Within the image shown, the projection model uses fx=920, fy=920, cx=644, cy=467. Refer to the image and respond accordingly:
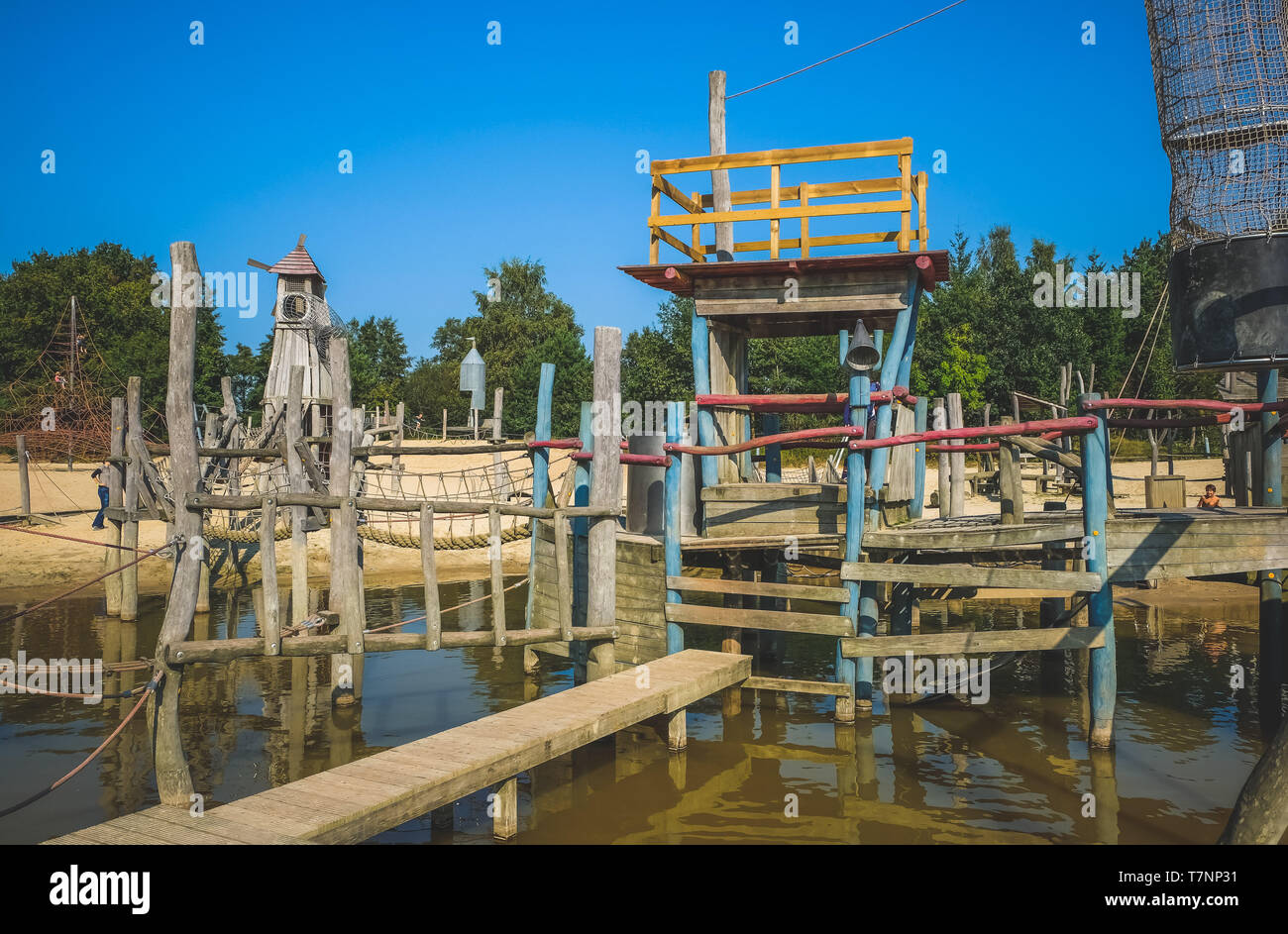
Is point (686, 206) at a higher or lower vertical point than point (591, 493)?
higher

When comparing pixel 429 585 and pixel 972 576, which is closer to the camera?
pixel 429 585

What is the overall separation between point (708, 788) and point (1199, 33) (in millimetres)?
9801

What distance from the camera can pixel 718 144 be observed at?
13.2 m

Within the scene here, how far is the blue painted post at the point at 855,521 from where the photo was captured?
9.07 m

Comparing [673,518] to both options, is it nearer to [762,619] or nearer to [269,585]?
[762,619]

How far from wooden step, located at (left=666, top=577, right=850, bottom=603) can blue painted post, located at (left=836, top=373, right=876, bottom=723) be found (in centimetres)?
17

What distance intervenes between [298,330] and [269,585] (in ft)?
62.8

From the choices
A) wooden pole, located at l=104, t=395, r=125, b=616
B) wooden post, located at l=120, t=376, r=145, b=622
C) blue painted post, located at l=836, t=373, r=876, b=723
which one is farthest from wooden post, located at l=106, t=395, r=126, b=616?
blue painted post, located at l=836, t=373, r=876, b=723

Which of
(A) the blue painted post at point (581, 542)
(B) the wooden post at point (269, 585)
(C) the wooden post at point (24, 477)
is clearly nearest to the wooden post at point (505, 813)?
(B) the wooden post at point (269, 585)

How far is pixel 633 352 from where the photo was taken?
47031 millimetres

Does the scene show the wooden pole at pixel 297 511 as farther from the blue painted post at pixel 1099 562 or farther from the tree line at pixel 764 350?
the tree line at pixel 764 350

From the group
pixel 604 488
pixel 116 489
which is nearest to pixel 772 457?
pixel 604 488
